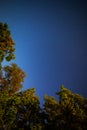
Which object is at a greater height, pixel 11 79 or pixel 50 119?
pixel 11 79

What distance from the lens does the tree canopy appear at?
26266 mm

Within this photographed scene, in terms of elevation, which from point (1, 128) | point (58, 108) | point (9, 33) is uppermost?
point (9, 33)

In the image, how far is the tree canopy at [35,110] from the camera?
1034 inches

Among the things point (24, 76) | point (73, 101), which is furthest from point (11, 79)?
point (73, 101)

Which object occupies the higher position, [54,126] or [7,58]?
[7,58]

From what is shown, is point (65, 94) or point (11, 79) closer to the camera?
point (65, 94)

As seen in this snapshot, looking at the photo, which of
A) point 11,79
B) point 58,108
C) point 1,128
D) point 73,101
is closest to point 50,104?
point 58,108

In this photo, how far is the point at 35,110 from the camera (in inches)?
1105

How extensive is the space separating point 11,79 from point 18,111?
700cm

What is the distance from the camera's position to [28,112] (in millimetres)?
27969

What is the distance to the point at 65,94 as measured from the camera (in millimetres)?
26953

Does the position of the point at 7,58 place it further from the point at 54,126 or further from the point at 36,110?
the point at 54,126

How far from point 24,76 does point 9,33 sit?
934cm

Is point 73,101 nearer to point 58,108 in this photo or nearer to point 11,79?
point 58,108
